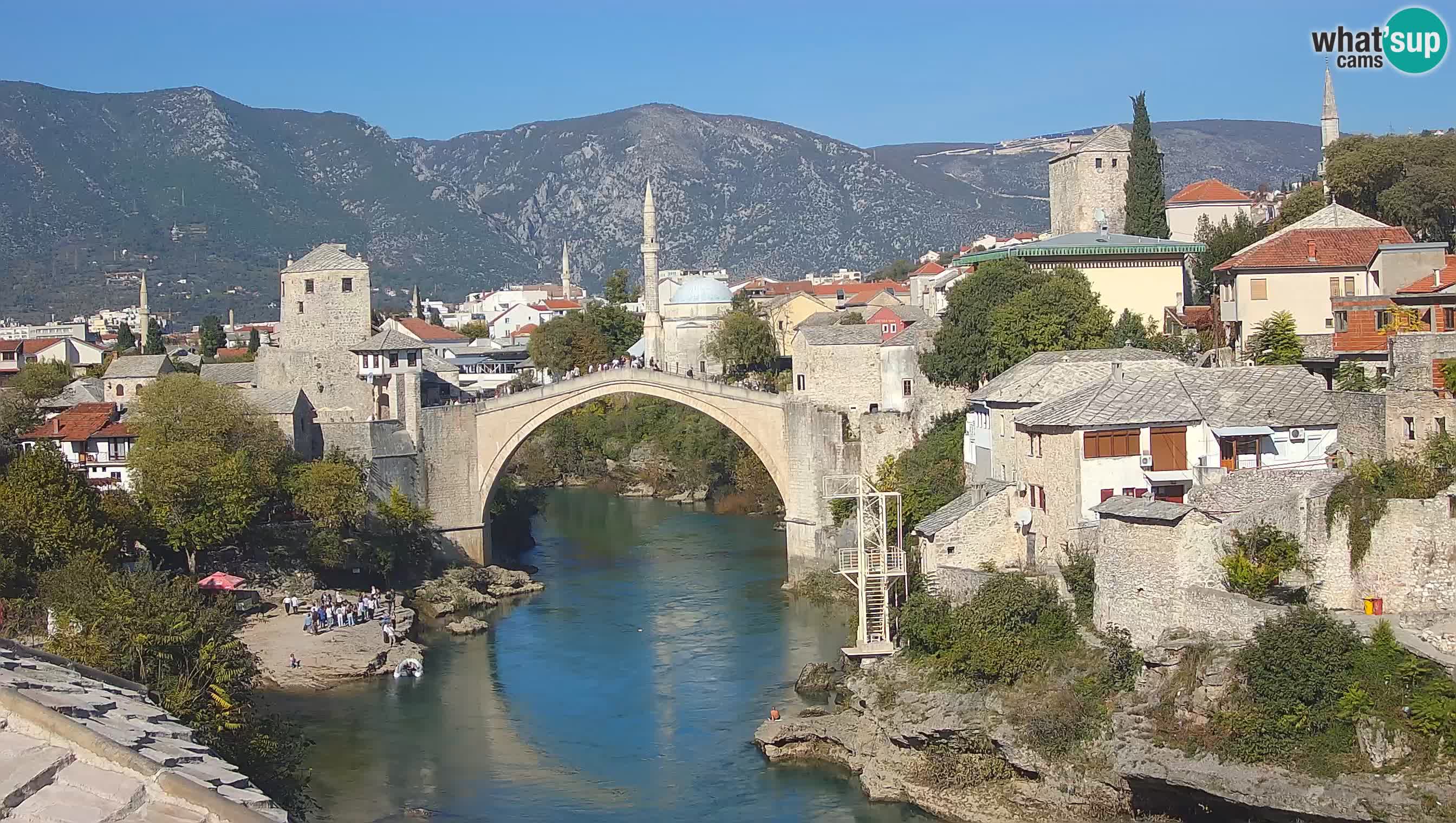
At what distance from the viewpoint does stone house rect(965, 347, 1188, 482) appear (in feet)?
95.0

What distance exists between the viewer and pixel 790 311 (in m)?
66.0

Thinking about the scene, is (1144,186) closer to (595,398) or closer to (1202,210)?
(1202,210)

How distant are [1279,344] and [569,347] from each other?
3899 cm

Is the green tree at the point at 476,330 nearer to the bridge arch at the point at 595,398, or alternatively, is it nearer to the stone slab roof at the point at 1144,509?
the bridge arch at the point at 595,398

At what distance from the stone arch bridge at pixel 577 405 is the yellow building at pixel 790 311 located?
67.6 feet

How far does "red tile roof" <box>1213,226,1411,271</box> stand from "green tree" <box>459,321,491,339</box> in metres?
54.2

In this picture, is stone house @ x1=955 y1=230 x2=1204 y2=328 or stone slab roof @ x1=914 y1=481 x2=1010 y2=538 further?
stone house @ x1=955 y1=230 x2=1204 y2=328

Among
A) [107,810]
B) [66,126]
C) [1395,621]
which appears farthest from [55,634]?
[66,126]

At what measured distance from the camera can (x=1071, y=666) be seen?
23062 millimetres

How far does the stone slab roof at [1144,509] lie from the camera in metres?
22.2

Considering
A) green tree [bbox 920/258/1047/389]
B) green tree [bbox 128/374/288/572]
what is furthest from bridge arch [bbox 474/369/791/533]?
green tree [bbox 128/374/288/572]

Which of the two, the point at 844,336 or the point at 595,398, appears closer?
the point at 844,336

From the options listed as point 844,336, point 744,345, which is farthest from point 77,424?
point 744,345

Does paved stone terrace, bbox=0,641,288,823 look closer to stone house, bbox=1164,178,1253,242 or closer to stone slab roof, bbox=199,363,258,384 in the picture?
stone slab roof, bbox=199,363,258,384
